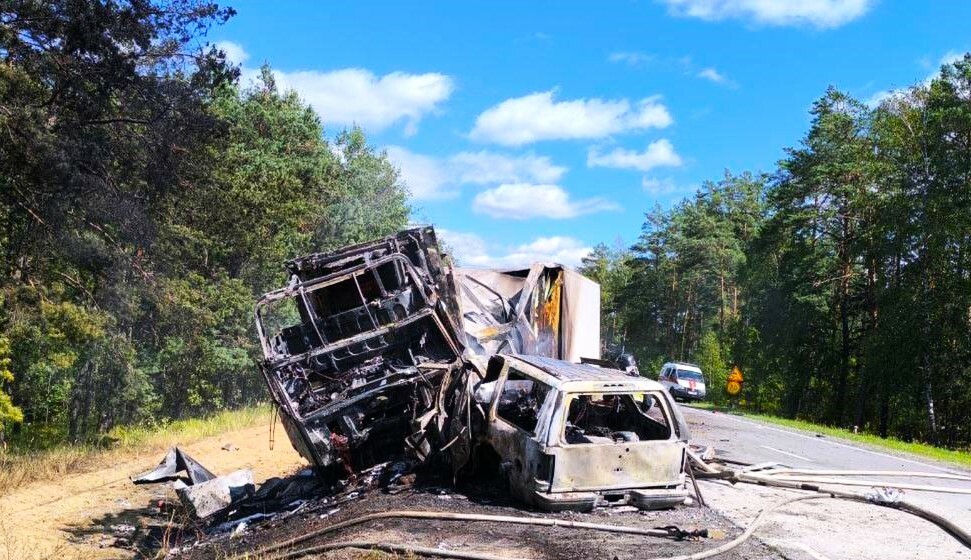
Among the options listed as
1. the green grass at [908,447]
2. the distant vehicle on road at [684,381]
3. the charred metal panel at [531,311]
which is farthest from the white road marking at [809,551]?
the distant vehicle on road at [684,381]

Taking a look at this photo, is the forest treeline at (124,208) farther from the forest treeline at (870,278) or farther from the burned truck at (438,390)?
the forest treeline at (870,278)

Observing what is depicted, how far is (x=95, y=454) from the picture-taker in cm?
1606

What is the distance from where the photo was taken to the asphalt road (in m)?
6.23

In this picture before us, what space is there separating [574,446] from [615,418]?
2.00m

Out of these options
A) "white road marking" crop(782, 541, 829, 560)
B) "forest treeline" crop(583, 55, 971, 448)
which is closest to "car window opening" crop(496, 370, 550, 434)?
"white road marking" crop(782, 541, 829, 560)

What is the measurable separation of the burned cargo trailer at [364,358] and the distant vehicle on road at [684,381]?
82.2 ft

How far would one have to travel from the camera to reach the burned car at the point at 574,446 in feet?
21.7

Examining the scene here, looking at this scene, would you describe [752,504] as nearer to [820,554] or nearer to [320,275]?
[820,554]

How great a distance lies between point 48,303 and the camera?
1650 centimetres

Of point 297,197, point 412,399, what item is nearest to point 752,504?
point 412,399

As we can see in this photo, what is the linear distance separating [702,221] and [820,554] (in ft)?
171

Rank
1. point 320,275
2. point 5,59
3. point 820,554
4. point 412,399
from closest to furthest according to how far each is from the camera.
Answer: point 820,554 → point 412,399 → point 320,275 → point 5,59

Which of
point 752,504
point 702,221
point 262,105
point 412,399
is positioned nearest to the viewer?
point 752,504

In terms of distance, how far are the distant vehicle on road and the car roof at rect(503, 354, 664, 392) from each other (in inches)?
1041
